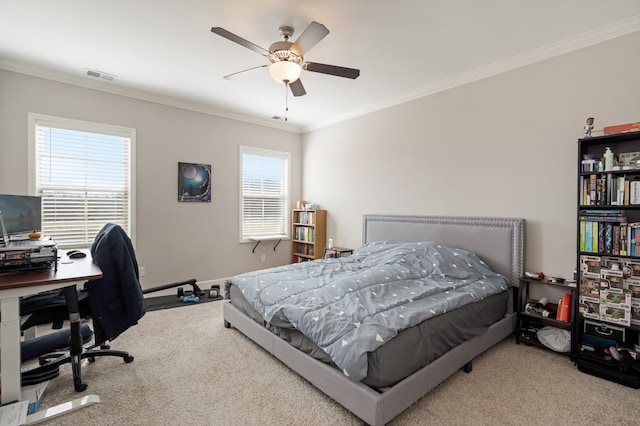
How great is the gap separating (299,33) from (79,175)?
10.5 feet

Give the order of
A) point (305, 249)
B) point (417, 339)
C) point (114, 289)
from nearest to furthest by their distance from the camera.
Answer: point (417, 339), point (114, 289), point (305, 249)

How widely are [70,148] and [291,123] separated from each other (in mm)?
3230

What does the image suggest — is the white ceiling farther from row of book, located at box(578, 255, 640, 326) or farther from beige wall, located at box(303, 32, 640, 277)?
row of book, located at box(578, 255, 640, 326)

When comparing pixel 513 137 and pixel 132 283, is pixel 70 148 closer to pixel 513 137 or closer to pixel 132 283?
pixel 132 283

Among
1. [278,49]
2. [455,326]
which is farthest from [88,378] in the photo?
[278,49]

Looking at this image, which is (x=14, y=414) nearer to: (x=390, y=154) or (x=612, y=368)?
(x=612, y=368)

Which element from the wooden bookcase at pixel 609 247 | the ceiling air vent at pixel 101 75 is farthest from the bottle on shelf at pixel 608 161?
the ceiling air vent at pixel 101 75

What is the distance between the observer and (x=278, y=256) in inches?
218

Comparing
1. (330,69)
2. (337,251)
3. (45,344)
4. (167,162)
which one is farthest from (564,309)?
(167,162)

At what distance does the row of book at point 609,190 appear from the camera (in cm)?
225

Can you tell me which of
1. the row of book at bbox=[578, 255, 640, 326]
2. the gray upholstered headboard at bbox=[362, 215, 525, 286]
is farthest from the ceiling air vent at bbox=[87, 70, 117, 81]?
the row of book at bbox=[578, 255, 640, 326]

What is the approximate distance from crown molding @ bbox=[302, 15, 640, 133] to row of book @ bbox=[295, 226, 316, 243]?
2.41 meters

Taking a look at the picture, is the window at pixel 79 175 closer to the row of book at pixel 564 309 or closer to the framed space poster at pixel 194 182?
the framed space poster at pixel 194 182

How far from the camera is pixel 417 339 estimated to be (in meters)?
1.89
